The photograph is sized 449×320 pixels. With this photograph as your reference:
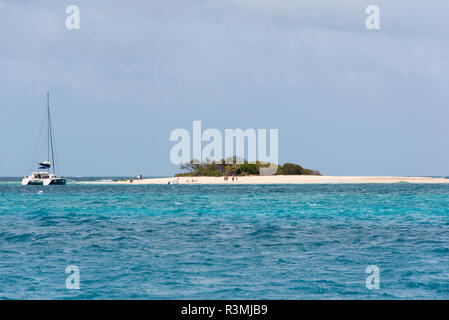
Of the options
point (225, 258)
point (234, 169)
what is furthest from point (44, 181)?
point (225, 258)

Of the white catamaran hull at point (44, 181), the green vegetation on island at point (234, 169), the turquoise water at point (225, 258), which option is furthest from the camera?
the green vegetation on island at point (234, 169)

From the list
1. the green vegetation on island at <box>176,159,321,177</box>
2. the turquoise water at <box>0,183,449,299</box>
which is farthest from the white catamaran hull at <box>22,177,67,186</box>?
the turquoise water at <box>0,183,449,299</box>

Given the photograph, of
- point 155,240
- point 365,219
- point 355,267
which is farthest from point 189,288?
point 365,219

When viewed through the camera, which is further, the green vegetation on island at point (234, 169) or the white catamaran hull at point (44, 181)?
the green vegetation on island at point (234, 169)

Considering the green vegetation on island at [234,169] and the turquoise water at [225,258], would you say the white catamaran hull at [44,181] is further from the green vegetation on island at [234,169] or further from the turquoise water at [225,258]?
the turquoise water at [225,258]

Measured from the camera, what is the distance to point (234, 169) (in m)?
146

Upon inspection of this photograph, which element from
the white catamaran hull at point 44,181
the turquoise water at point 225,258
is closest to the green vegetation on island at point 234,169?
the white catamaran hull at point 44,181

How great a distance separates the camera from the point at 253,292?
13.6 m

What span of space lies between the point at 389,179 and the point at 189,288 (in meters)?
138

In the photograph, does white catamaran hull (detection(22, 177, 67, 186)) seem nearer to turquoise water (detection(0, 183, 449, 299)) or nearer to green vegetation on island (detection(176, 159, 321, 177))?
green vegetation on island (detection(176, 159, 321, 177))

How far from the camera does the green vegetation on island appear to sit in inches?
5733

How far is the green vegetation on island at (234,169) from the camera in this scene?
146m

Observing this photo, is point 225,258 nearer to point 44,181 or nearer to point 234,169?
point 44,181
